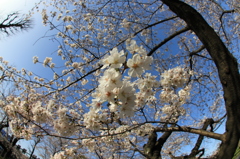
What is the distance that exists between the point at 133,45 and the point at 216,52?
1430 millimetres

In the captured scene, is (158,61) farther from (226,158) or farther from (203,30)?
(226,158)

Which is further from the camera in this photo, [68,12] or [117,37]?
[117,37]

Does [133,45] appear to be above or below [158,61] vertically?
below

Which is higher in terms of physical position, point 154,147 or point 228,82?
point 228,82

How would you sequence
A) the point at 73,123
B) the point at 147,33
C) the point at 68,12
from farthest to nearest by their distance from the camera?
the point at 147,33 → the point at 68,12 → the point at 73,123

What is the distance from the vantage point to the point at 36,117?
252cm

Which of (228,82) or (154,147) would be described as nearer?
(228,82)

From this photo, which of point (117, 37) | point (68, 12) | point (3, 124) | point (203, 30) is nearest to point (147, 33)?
point (117, 37)

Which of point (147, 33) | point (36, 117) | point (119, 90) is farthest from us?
point (147, 33)

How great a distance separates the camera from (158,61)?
16.8 ft

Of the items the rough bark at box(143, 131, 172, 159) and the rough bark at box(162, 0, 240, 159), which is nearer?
the rough bark at box(162, 0, 240, 159)

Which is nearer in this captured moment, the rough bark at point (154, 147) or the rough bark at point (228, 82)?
the rough bark at point (228, 82)

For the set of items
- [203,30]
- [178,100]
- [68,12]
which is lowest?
[178,100]

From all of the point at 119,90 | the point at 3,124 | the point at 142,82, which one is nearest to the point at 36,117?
the point at 142,82
